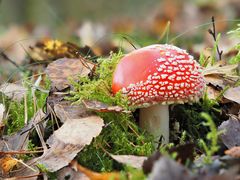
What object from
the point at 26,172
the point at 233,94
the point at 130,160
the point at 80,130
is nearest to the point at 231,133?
the point at 233,94

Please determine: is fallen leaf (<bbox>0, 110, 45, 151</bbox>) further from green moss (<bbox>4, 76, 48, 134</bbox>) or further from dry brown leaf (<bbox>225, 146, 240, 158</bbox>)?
dry brown leaf (<bbox>225, 146, 240, 158</bbox>)

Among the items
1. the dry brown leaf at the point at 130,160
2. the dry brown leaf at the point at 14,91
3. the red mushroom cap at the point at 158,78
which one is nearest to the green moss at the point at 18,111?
the dry brown leaf at the point at 14,91

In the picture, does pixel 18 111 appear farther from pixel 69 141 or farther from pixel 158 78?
pixel 158 78

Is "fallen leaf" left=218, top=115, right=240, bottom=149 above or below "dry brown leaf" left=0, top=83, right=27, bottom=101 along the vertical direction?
below

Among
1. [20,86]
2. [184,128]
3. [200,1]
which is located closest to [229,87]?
[184,128]

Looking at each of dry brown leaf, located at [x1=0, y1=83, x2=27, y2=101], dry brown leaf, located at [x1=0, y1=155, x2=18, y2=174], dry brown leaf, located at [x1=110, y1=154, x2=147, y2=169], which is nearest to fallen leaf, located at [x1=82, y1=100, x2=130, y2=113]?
dry brown leaf, located at [x1=110, y1=154, x2=147, y2=169]
